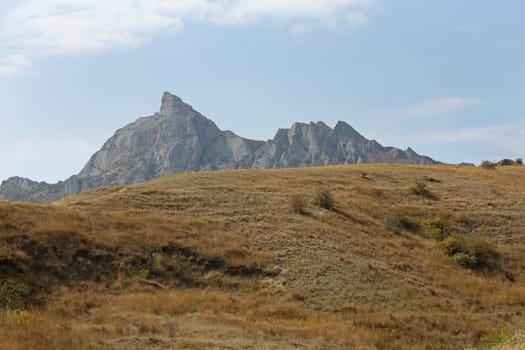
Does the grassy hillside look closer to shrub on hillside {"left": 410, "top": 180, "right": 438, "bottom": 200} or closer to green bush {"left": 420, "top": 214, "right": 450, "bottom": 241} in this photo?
green bush {"left": 420, "top": 214, "right": 450, "bottom": 241}

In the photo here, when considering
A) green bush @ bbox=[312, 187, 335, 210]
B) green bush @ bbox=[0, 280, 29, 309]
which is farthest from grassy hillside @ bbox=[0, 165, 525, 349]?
green bush @ bbox=[312, 187, 335, 210]

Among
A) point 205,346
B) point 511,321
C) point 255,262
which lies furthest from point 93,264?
point 511,321

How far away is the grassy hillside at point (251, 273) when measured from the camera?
55.8 ft

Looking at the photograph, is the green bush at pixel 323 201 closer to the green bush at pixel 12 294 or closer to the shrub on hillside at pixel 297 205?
the shrub on hillside at pixel 297 205

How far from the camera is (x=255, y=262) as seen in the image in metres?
24.5

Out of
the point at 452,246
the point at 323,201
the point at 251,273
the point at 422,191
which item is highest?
the point at 422,191

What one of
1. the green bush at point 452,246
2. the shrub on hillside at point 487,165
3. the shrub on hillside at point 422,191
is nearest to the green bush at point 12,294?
the green bush at point 452,246

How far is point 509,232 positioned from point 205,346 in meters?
26.6

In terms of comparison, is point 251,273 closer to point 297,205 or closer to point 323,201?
point 297,205

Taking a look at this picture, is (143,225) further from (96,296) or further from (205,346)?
(205,346)

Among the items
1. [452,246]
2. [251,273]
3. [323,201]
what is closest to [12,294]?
[251,273]

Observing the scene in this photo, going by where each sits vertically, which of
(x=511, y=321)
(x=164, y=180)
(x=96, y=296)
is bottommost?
(x=511, y=321)

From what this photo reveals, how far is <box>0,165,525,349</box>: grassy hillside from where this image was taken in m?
17.0

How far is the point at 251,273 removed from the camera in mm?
23812
